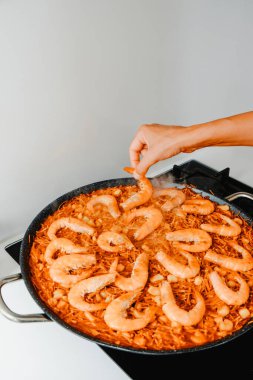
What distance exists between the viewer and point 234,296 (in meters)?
1.31

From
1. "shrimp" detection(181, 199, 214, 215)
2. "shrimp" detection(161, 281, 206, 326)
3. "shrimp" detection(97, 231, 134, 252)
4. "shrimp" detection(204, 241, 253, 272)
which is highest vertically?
"shrimp" detection(181, 199, 214, 215)

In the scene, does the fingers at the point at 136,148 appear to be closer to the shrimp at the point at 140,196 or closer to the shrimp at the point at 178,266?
the shrimp at the point at 140,196

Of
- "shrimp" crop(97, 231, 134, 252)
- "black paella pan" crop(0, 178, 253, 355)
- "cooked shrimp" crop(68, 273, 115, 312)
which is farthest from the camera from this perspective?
"shrimp" crop(97, 231, 134, 252)

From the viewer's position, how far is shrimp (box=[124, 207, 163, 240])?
Result: 1.54 m

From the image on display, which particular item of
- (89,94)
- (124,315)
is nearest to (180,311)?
(124,315)

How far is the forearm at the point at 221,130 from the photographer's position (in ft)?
5.07

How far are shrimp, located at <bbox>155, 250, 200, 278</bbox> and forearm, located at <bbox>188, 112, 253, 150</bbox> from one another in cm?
45

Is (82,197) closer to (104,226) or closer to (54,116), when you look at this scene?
(104,226)

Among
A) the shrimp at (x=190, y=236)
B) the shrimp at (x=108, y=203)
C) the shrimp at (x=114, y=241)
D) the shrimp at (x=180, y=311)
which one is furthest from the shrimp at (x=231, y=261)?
the shrimp at (x=108, y=203)

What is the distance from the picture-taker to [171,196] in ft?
5.75

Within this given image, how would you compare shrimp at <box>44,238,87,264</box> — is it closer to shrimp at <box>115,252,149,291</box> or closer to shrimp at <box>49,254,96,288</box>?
shrimp at <box>49,254,96,288</box>

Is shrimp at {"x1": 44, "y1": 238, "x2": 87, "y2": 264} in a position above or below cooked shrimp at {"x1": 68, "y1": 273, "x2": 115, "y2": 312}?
above

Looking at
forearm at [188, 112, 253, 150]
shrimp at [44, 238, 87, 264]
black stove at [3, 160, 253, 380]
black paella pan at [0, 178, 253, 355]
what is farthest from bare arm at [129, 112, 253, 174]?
black stove at [3, 160, 253, 380]

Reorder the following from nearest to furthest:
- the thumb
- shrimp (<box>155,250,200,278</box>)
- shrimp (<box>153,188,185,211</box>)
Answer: shrimp (<box>155,250,200,278</box>), the thumb, shrimp (<box>153,188,185,211</box>)
